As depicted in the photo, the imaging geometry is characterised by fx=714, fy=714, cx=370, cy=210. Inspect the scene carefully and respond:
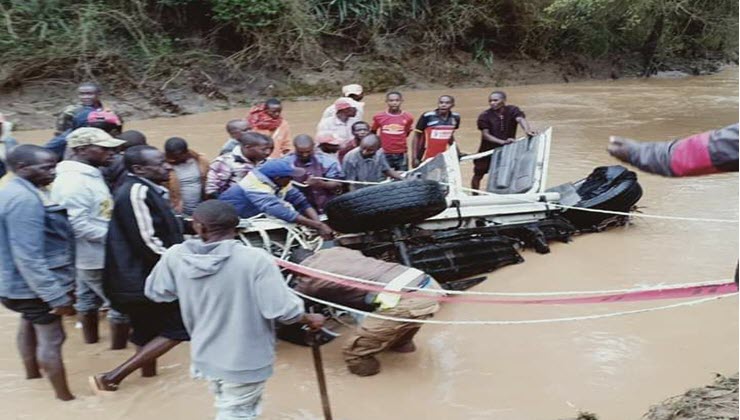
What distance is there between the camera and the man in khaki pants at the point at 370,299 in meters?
4.37

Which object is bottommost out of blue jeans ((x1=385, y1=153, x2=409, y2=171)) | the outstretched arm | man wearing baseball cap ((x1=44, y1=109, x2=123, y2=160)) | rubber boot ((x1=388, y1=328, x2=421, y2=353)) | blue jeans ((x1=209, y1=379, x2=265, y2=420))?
rubber boot ((x1=388, y1=328, x2=421, y2=353))

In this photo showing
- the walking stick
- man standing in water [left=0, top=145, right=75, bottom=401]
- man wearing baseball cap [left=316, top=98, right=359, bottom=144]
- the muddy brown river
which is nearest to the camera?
the walking stick

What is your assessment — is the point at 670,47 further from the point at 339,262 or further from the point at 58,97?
the point at 339,262

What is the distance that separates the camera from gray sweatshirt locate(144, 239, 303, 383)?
127 inches

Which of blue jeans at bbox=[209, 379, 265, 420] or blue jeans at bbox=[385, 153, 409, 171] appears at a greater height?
blue jeans at bbox=[385, 153, 409, 171]

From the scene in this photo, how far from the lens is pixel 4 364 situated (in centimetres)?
481

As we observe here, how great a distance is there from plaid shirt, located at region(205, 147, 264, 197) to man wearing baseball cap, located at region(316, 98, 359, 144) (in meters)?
2.31

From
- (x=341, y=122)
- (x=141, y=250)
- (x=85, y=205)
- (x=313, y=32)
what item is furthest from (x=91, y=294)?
(x=313, y=32)

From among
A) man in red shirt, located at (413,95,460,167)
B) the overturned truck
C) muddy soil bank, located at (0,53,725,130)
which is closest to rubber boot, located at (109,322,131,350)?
the overturned truck

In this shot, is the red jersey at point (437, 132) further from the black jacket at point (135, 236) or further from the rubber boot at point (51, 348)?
the rubber boot at point (51, 348)

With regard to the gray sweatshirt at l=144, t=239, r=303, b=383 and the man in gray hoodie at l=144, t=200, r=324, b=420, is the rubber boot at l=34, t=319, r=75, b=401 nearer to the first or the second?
the man in gray hoodie at l=144, t=200, r=324, b=420

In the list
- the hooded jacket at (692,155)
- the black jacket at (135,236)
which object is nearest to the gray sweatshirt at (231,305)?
the black jacket at (135,236)

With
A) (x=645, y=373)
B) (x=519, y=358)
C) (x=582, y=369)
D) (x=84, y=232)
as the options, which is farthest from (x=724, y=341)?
(x=84, y=232)

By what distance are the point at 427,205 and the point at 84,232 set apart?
243 centimetres
